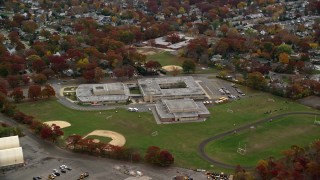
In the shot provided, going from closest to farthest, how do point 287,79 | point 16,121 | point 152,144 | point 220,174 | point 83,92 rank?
point 220,174, point 152,144, point 16,121, point 83,92, point 287,79

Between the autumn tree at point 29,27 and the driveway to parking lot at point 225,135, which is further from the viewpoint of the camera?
the autumn tree at point 29,27

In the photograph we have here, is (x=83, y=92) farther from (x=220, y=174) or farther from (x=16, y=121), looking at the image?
(x=220, y=174)

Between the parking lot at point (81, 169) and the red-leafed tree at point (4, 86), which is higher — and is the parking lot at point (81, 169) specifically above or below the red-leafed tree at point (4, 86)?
below

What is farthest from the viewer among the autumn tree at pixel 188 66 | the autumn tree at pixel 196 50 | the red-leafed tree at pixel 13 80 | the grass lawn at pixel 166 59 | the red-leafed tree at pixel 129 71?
the autumn tree at pixel 196 50


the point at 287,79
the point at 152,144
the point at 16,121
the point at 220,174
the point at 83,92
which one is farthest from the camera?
the point at 287,79

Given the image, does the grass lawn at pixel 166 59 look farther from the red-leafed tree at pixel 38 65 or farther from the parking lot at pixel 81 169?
the parking lot at pixel 81 169

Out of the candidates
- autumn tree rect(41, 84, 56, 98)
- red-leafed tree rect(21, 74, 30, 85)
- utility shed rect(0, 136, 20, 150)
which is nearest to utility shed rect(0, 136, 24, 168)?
utility shed rect(0, 136, 20, 150)

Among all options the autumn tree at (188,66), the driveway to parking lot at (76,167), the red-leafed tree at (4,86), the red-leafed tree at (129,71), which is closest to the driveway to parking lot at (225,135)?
the driveway to parking lot at (76,167)

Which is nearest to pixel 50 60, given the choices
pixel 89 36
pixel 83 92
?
pixel 83 92
